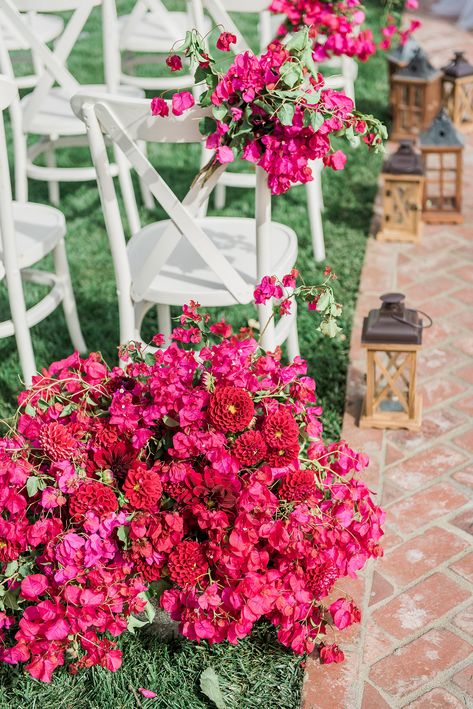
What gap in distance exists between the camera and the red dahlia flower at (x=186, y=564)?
192 cm

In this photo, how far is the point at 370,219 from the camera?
171 inches

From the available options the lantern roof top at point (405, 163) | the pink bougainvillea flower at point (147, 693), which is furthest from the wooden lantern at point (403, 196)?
the pink bougainvillea flower at point (147, 693)

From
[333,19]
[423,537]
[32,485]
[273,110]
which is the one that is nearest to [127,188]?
[333,19]

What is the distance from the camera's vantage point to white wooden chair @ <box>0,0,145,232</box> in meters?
3.41

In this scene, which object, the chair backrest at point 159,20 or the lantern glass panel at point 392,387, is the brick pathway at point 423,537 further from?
the chair backrest at point 159,20

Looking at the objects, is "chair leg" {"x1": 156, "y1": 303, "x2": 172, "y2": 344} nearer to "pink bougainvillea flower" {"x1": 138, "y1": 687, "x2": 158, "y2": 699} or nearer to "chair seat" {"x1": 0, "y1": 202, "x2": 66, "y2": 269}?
"chair seat" {"x1": 0, "y1": 202, "x2": 66, "y2": 269}

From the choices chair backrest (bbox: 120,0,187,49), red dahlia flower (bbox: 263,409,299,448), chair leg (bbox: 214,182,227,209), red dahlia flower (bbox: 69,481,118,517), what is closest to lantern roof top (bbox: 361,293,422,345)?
red dahlia flower (bbox: 263,409,299,448)

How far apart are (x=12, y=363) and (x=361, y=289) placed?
136 centimetres

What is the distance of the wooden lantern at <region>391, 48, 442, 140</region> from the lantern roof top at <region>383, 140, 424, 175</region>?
3.54ft

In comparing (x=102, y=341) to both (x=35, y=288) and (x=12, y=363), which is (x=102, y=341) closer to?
(x=12, y=363)

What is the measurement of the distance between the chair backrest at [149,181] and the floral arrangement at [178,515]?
388 mm

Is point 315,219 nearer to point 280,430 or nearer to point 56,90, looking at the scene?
point 56,90

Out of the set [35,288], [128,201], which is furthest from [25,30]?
[35,288]

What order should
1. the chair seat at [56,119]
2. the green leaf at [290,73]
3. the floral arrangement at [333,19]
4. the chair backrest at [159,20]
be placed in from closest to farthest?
the green leaf at [290,73] → the floral arrangement at [333,19] → the chair seat at [56,119] → the chair backrest at [159,20]
